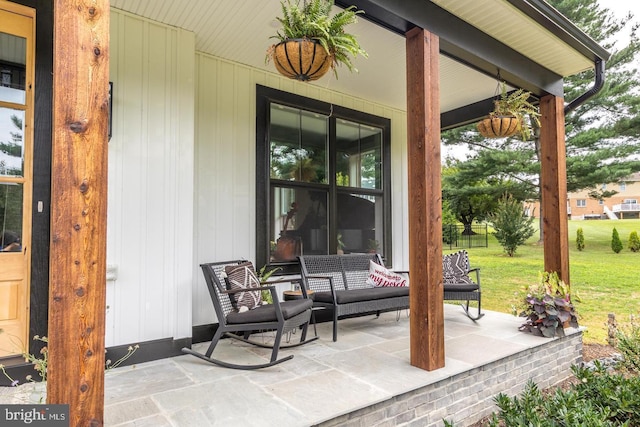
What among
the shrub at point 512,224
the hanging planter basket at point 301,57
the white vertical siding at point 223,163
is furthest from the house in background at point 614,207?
the hanging planter basket at point 301,57

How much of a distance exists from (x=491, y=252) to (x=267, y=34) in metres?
11.4

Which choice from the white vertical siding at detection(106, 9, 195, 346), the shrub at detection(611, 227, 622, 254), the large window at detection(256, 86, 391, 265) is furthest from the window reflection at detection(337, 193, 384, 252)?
→ the shrub at detection(611, 227, 622, 254)

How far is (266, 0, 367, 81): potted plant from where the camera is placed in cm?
252

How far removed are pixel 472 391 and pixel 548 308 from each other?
1.35m

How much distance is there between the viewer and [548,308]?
356 cm

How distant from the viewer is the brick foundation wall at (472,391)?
2.29 meters

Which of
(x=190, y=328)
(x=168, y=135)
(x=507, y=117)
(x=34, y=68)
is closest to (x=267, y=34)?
(x=168, y=135)

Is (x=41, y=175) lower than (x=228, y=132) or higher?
lower

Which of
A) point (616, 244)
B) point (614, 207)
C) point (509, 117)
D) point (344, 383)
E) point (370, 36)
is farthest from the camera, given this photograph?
point (614, 207)

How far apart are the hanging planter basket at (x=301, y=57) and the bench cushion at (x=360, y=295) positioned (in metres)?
2.05

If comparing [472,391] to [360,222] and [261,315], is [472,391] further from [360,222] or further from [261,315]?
[360,222]

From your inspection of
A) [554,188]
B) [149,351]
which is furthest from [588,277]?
[149,351]

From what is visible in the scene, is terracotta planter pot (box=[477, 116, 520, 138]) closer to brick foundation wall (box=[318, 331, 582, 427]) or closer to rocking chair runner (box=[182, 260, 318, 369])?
brick foundation wall (box=[318, 331, 582, 427])

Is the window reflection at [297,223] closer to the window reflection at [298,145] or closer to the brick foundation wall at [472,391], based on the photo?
the window reflection at [298,145]
